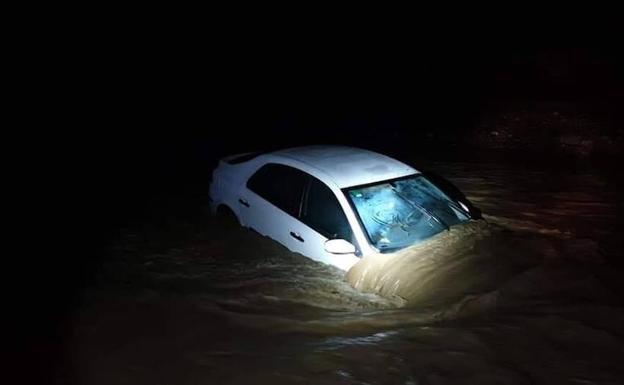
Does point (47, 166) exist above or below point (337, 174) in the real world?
below

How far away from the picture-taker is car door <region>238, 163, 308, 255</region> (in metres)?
7.21

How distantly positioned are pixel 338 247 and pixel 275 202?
141 cm

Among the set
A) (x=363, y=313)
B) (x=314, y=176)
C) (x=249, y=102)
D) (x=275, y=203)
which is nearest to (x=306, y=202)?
(x=314, y=176)

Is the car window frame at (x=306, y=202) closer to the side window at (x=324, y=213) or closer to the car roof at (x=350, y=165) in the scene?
the side window at (x=324, y=213)

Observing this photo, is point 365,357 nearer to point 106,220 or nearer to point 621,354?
point 621,354

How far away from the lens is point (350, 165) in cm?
723

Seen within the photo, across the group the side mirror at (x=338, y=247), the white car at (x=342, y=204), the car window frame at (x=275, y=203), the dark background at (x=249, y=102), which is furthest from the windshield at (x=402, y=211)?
the dark background at (x=249, y=102)

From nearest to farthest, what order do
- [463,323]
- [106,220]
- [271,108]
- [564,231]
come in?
[463,323] → [564,231] → [106,220] → [271,108]

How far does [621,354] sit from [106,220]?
726 cm

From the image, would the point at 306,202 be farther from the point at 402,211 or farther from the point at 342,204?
the point at 402,211

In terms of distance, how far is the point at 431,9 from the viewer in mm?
40500

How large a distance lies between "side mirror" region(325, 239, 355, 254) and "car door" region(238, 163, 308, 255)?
69 cm

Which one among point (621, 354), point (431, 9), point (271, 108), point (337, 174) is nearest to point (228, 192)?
point (337, 174)

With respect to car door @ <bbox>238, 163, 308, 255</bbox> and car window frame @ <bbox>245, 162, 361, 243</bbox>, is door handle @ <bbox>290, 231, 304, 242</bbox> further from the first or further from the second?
car window frame @ <bbox>245, 162, 361, 243</bbox>
